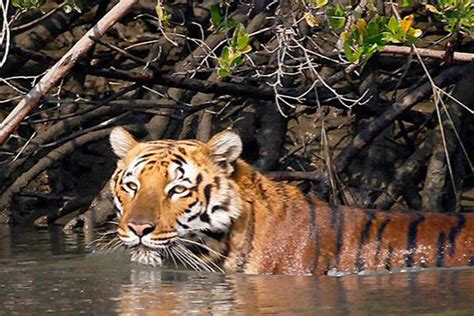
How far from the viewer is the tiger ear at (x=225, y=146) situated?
796 centimetres

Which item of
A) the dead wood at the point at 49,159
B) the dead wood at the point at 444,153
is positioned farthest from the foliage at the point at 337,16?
the dead wood at the point at 49,159

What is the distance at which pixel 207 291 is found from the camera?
7.13m

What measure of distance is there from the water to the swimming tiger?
0.59ft

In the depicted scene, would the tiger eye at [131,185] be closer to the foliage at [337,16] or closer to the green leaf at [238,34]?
the green leaf at [238,34]

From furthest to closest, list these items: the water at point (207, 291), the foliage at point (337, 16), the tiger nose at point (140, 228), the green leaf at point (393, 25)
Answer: the foliage at point (337, 16), the tiger nose at point (140, 228), the green leaf at point (393, 25), the water at point (207, 291)

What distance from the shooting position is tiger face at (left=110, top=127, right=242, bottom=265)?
7621mm

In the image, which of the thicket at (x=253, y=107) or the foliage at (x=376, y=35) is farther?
the thicket at (x=253, y=107)

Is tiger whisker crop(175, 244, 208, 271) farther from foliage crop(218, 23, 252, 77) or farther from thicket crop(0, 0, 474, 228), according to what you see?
thicket crop(0, 0, 474, 228)

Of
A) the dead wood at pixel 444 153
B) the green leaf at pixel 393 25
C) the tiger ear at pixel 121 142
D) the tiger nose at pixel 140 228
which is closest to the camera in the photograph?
the green leaf at pixel 393 25

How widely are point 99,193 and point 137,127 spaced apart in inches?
21.0

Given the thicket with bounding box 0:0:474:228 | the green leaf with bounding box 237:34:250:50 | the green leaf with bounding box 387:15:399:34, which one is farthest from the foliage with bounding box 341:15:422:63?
the thicket with bounding box 0:0:474:228

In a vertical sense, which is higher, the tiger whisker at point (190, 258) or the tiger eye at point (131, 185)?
the tiger eye at point (131, 185)

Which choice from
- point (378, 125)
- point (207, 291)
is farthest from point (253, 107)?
point (207, 291)

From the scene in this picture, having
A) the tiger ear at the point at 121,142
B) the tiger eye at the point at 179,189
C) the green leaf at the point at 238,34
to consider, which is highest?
the green leaf at the point at 238,34
